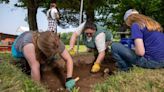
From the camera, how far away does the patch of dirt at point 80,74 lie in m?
6.20

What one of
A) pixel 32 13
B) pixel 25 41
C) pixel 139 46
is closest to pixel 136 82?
pixel 139 46

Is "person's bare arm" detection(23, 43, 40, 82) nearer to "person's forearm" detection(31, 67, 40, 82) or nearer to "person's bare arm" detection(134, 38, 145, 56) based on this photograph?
"person's forearm" detection(31, 67, 40, 82)

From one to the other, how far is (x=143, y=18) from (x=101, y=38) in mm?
1010

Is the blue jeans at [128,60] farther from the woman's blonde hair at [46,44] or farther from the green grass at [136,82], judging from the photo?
the woman's blonde hair at [46,44]

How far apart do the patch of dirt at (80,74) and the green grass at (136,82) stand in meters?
0.73

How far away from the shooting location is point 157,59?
5.81 m

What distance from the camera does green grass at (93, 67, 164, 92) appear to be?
15.6 ft

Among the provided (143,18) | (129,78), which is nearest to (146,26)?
(143,18)

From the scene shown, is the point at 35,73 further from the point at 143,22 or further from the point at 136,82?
the point at 143,22

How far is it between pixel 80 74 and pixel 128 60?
1.09 meters

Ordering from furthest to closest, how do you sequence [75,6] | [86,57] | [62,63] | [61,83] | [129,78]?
[75,6] < [86,57] < [62,63] < [61,83] < [129,78]

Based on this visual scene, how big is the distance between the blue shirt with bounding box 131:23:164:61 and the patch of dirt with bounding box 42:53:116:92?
3.08 ft

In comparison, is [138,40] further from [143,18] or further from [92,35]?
[92,35]

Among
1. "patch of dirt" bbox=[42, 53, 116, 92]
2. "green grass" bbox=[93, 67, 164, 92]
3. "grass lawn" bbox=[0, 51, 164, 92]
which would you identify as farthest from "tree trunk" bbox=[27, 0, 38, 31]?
"green grass" bbox=[93, 67, 164, 92]
